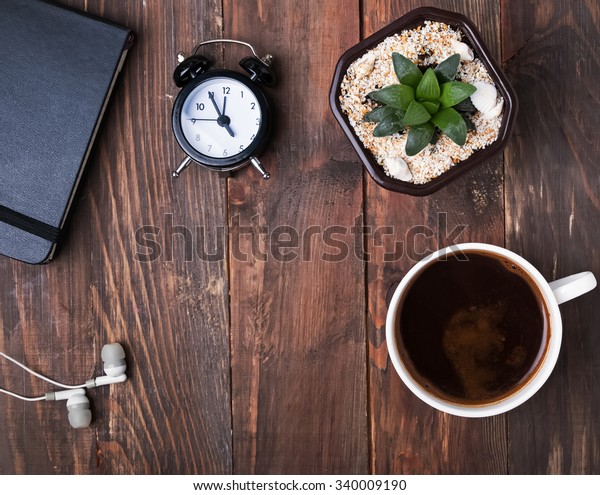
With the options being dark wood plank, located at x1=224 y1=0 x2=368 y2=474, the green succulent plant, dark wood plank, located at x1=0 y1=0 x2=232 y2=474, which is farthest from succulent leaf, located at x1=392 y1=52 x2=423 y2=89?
dark wood plank, located at x1=0 y1=0 x2=232 y2=474

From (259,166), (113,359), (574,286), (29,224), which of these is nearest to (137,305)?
(113,359)

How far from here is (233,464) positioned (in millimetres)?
1057

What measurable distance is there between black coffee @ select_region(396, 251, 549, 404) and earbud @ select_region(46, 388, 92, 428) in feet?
1.76

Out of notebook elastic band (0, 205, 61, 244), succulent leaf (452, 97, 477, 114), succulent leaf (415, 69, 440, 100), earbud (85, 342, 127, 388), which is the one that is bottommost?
earbud (85, 342, 127, 388)

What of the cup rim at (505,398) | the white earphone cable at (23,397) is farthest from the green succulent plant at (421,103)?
the white earphone cable at (23,397)

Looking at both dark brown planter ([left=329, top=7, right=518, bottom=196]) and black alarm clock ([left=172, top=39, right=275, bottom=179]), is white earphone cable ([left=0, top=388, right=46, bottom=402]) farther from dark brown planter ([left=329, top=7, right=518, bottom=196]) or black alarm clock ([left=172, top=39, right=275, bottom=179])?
dark brown planter ([left=329, top=7, right=518, bottom=196])

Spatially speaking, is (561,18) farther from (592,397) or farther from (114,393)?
(114,393)

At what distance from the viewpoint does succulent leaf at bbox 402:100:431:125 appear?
2.70 feet

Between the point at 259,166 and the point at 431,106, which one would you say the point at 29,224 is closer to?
the point at 259,166

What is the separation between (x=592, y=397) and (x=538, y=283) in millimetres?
287

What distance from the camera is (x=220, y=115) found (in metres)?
0.98

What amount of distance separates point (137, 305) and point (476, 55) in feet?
2.21

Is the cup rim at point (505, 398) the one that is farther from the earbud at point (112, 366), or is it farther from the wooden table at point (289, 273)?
the earbud at point (112, 366)
